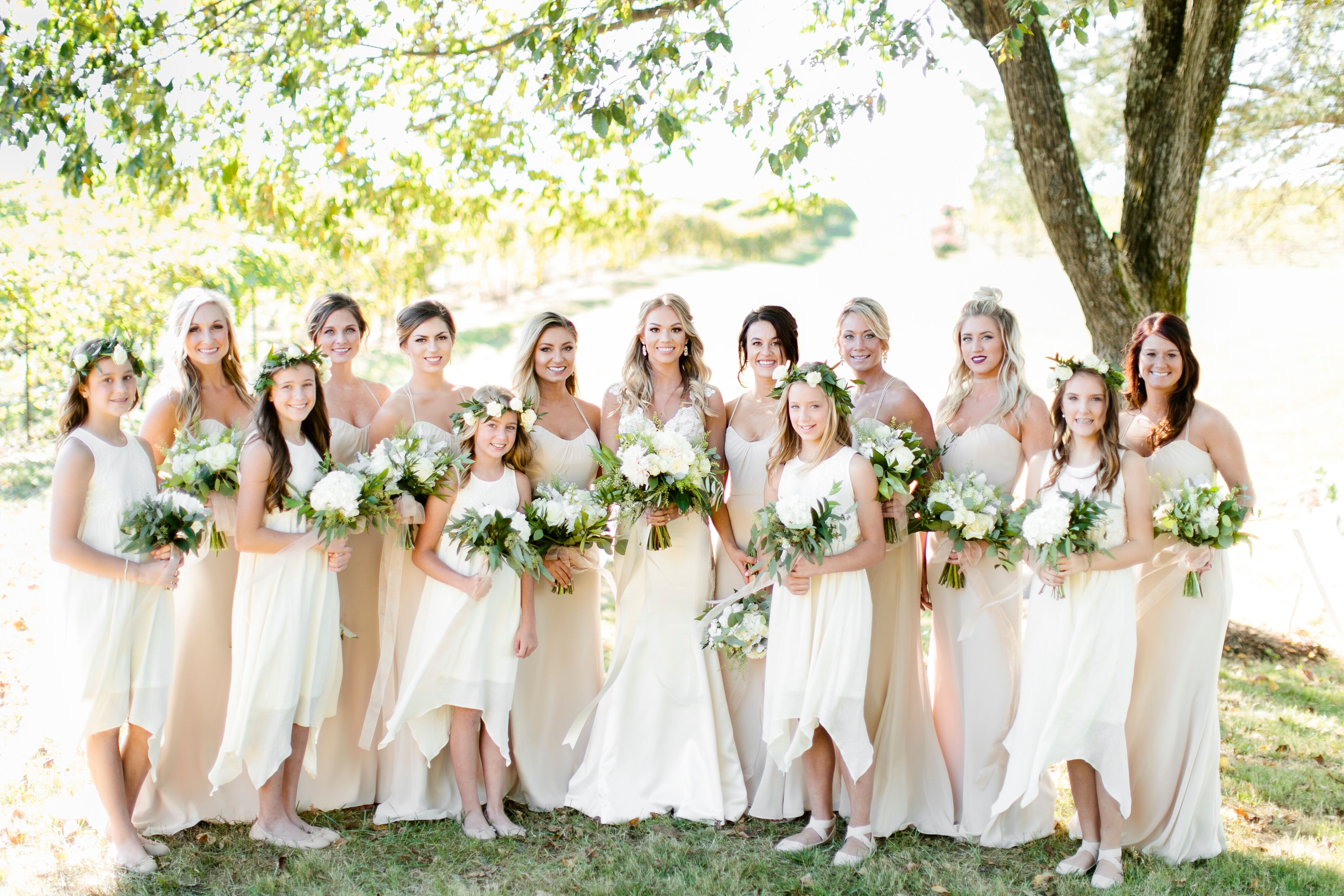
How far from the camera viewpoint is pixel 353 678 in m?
5.83

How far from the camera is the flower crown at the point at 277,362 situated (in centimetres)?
501

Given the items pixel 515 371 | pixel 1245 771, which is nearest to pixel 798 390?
pixel 515 371

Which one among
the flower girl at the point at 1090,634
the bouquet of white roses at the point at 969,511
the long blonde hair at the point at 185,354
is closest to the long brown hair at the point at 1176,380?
Answer: the flower girl at the point at 1090,634

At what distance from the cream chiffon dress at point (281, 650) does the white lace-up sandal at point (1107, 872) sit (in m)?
3.85

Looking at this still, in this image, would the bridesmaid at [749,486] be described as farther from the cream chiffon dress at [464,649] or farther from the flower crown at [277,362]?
the flower crown at [277,362]

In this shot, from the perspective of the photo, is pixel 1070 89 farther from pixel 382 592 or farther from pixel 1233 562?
pixel 382 592

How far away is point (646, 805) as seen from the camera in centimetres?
568

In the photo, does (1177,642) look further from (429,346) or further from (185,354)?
(185,354)

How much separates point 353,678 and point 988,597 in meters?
3.62

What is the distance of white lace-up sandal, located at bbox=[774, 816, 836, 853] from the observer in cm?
519

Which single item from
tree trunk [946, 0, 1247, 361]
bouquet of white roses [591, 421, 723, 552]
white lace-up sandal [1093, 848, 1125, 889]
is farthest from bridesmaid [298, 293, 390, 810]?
tree trunk [946, 0, 1247, 361]

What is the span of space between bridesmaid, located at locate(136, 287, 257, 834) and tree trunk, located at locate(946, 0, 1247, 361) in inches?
220

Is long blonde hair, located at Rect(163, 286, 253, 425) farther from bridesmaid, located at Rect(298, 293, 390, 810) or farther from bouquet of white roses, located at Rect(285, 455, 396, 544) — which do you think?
bouquet of white roses, located at Rect(285, 455, 396, 544)

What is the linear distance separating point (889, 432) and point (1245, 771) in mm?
3685
